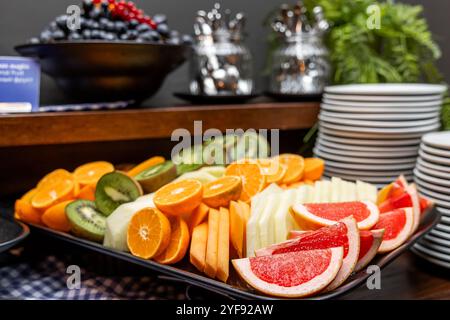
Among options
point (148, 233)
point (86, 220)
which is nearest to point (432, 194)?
point (148, 233)

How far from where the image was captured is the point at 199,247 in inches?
35.8

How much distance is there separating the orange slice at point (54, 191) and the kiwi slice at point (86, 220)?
4cm

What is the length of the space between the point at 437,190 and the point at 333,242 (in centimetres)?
36

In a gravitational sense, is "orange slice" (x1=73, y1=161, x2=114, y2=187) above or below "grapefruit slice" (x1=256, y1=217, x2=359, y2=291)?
above

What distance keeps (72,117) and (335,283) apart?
2.29 feet

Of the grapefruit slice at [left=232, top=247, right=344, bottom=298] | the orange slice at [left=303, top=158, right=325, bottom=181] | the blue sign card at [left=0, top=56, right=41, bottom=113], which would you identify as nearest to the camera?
the grapefruit slice at [left=232, top=247, right=344, bottom=298]

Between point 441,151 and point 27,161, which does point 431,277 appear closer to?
point 441,151

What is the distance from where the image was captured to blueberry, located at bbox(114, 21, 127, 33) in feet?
4.09

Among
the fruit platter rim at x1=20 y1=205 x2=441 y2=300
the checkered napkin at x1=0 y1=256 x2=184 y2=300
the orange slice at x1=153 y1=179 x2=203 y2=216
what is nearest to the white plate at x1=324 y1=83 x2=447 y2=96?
the fruit platter rim at x1=20 y1=205 x2=441 y2=300

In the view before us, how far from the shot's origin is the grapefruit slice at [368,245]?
860mm

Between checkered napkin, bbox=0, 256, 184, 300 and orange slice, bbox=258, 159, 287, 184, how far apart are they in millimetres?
311

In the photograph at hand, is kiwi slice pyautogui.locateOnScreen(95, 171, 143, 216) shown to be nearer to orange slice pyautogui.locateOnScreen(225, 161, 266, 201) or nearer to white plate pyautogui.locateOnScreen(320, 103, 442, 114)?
orange slice pyautogui.locateOnScreen(225, 161, 266, 201)

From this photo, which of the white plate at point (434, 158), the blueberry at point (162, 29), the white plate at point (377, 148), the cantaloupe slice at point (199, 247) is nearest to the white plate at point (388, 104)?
the white plate at point (377, 148)

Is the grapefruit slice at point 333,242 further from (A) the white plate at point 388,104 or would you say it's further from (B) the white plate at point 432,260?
(A) the white plate at point 388,104
